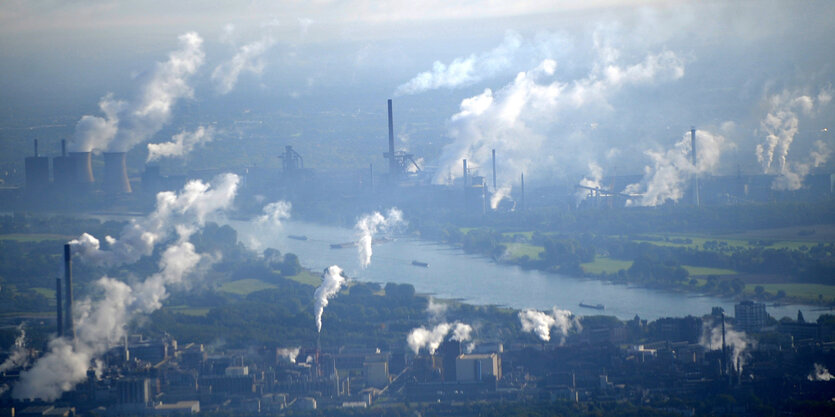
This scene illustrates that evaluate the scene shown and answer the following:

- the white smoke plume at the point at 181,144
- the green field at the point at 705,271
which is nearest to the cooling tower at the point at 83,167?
the white smoke plume at the point at 181,144

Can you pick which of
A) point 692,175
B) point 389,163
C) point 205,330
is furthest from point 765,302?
point 389,163

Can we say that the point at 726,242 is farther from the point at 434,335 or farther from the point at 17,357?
the point at 17,357

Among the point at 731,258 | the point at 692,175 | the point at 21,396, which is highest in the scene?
the point at 692,175

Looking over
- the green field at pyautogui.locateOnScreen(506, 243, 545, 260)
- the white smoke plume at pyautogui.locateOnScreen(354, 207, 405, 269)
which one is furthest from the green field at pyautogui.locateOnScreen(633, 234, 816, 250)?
the white smoke plume at pyautogui.locateOnScreen(354, 207, 405, 269)

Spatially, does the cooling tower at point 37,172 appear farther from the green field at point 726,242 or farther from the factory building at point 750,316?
the factory building at point 750,316

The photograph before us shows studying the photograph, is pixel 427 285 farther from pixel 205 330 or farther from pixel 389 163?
pixel 389 163

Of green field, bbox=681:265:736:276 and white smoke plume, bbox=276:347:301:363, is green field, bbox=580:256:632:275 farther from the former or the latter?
white smoke plume, bbox=276:347:301:363
